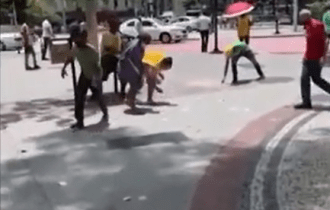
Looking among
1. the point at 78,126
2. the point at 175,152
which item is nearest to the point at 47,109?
the point at 78,126

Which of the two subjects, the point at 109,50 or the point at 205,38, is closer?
the point at 109,50

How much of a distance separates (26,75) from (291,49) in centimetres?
1107

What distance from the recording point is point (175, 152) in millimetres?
7414

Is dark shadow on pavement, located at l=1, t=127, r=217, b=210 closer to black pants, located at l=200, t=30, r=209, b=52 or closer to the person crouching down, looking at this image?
the person crouching down

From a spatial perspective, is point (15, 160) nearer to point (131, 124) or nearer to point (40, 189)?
point (40, 189)

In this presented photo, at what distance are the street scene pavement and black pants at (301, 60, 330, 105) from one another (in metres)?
0.35

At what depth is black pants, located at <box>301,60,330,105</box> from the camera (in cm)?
937

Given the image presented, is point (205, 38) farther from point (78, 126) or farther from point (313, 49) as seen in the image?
point (78, 126)

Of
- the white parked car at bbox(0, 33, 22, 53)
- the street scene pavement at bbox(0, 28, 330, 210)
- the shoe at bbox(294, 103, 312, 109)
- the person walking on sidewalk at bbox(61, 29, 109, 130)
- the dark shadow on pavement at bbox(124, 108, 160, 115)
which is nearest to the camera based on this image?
the street scene pavement at bbox(0, 28, 330, 210)

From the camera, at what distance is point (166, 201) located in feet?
18.4

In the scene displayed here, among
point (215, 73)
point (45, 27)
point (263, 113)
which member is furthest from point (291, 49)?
point (263, 113)

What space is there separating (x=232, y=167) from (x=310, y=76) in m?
3.64

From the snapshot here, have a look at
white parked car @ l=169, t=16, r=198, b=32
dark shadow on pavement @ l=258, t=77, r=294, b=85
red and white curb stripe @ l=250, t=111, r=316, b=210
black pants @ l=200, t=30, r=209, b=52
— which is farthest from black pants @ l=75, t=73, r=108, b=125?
white parked car @ l=169, t=16, r=198, b=32

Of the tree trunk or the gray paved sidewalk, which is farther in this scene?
the tree trunk
